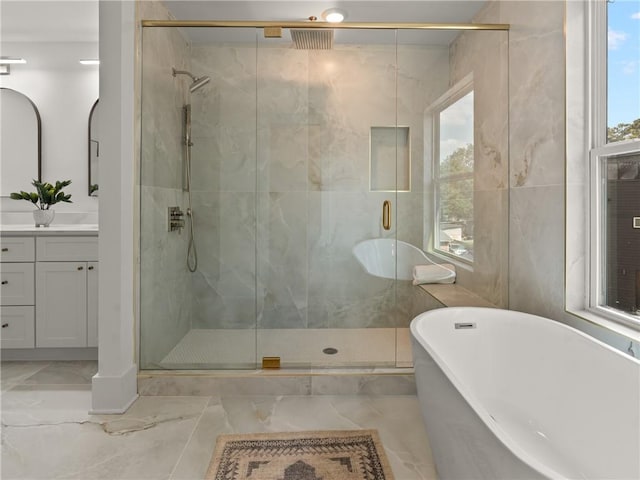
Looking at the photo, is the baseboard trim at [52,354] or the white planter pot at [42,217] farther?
the white planter pot at [42,217]

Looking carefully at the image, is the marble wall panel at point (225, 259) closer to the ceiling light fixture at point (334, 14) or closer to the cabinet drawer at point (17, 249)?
the cabinet drawer at point (17, 249)

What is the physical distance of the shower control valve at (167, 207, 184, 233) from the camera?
261 cm

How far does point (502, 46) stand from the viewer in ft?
8.06

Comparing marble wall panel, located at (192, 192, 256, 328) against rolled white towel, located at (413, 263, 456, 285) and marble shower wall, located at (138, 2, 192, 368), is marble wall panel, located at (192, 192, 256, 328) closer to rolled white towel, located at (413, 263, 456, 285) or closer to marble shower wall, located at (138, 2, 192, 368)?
marble shower wall, located at (138, 2, 192, 368)

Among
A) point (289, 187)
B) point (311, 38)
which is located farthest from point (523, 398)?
point (311, 38)

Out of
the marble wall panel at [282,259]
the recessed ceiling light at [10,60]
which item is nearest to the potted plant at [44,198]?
the recessed ceiling light at [10,60]

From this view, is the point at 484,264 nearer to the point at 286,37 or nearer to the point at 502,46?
the point at 502,46

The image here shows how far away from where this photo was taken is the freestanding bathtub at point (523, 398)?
3.61 feet

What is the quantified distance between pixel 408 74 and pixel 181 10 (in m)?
1.74

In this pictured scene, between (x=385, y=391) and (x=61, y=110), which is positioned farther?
(x=61, y=110)

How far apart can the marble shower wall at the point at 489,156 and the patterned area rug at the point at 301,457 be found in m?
1.25

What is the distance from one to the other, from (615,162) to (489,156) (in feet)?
2.68

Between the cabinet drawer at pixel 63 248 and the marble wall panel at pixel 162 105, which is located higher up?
the marble wall panel at pixel 162 105

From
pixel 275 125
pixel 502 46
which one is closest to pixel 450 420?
pixel 275 125
